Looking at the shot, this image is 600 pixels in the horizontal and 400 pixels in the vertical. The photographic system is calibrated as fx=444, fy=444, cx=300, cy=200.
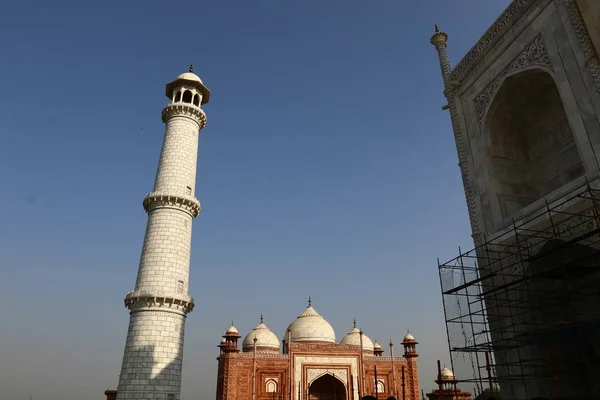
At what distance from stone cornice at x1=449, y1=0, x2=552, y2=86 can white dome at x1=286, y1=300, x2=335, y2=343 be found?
2139 cm

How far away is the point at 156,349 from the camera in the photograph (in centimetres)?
1499

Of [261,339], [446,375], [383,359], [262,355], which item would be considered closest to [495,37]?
[262,355]

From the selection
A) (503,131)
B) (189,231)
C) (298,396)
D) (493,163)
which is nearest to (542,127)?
(503,131)

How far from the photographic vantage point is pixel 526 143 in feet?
44.1

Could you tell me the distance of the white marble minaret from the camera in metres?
14.8

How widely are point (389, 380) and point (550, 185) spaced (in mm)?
19079

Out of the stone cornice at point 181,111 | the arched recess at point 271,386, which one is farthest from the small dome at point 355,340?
the stone cornice at point 181,111

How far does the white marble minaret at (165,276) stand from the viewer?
14.8 metres

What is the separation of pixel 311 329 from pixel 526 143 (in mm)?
21719

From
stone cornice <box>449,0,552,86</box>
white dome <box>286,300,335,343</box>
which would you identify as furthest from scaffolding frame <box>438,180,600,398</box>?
white dome <box>286,300,335,343</box>

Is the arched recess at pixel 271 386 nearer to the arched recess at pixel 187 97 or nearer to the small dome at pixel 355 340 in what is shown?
the small dome at pixel 355 340

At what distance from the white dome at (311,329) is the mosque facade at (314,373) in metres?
3.22

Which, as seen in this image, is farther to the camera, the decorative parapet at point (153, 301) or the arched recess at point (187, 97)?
the arched recess at point (187, 97)

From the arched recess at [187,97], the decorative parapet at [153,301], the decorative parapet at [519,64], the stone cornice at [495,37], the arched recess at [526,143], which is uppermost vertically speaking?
the arched recess at [187,97]
